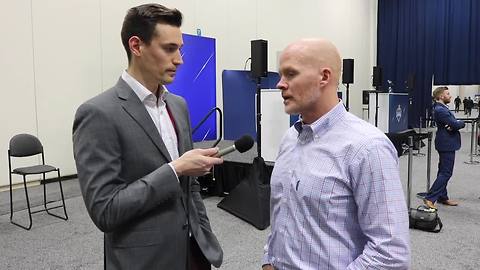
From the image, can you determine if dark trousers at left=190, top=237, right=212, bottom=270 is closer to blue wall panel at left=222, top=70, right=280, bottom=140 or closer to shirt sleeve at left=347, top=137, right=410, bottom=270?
shirt sleeve at left=347, top=137, right=410, bottom=270

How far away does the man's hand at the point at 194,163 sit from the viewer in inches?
49.1

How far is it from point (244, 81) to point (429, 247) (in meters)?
4.54

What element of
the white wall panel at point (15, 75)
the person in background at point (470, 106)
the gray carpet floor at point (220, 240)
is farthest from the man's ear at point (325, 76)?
the person in background at point (470, 106)

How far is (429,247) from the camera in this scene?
348 cm

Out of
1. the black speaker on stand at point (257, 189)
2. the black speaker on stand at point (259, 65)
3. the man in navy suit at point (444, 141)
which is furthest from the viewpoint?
the man in navy suit at point (444, 141)

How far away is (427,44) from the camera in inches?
479

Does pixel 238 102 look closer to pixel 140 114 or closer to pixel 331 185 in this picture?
pixel 140 114

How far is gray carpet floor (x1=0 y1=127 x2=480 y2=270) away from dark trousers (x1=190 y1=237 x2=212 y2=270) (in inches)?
63.5

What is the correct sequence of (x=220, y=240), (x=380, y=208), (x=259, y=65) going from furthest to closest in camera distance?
(x=259, y=65)
(x=220, y=240)
(x=380, y=208)

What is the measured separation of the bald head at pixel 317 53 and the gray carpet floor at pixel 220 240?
85.4 inches

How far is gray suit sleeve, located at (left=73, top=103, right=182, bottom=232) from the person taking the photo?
117 centimetres

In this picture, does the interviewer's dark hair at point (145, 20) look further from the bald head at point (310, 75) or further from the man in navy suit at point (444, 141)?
the man in navy suit at point (444, 141)

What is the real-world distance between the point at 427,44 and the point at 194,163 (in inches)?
497

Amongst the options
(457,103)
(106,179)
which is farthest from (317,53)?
(457,103)
